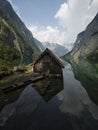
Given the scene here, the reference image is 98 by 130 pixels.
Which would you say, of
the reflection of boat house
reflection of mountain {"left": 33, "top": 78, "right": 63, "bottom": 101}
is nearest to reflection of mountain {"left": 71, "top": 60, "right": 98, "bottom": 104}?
reflection of mountain {"left": 33, "top": 78, "right": 63, "bottom": 101}

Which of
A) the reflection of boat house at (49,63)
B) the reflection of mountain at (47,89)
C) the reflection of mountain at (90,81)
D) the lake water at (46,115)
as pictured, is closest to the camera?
the lake water at (46,115)

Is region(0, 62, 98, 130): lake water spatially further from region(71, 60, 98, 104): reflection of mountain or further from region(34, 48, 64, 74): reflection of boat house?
region(34, 48, 64, 74): reflection of boat house

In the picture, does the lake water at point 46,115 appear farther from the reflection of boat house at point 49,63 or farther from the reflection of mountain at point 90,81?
the reflection of boat house at point 49,63

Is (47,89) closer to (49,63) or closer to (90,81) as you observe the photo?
(49,63)

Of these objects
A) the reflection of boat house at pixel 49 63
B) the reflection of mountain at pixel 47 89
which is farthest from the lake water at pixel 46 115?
the reflection of boat house at pixel 49 63

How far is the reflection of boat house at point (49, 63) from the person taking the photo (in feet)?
118

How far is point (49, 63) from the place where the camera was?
36562 mm

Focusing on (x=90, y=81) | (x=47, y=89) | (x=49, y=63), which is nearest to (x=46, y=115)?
(x=47, y=89)

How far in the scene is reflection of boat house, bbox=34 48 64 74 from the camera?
35.9 metres

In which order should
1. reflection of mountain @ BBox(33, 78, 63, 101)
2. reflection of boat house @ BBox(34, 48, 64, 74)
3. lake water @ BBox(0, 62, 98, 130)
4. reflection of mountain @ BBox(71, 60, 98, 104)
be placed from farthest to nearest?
reflection of boat house @ BBox(34, 48, 64, 74) < reflection of mountain @ BBox(71, 60, 98, 104) < reflection of mountain @ BBox(33, 78, 63, 101) < lake water @ BBox(0, 62, 98, 130)

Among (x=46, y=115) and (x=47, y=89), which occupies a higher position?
(x=47, y=89)

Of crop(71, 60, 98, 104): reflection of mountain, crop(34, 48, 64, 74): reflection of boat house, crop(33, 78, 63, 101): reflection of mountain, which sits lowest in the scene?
crop(71, 60, 98, 104): reflection of mountain

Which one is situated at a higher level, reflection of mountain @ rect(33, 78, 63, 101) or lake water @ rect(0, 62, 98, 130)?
reflection of mountain @ rect(33, 78, 63, 101)

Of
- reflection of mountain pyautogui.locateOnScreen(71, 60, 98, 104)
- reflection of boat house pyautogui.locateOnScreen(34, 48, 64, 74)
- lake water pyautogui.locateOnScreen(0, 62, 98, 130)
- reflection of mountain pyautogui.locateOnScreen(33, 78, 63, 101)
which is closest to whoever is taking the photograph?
lake water pyautogui.locateOnScreen(0, 62, 98, 130)
